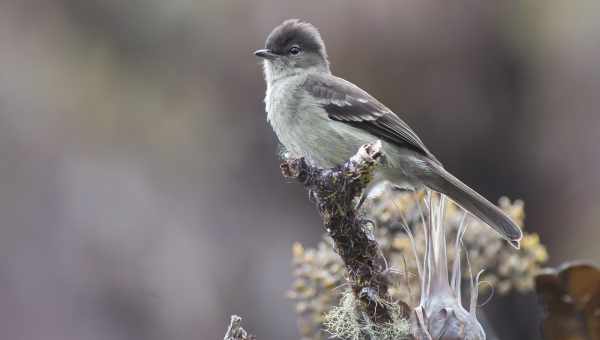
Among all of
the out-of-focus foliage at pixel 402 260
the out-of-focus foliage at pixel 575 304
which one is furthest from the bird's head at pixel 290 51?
the out-of-focus foliage at pixel 575 304

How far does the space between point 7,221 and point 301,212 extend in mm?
2766

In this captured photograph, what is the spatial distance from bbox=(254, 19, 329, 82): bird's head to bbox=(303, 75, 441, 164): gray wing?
0.39 meters

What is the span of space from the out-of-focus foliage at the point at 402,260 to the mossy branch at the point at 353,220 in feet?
0.85

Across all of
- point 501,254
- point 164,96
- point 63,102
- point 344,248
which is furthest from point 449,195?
point 63,102

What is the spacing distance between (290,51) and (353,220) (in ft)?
8.07

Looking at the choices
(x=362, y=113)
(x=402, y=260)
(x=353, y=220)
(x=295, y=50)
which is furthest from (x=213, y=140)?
(x=353, y=220)

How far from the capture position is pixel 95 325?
6.96 m

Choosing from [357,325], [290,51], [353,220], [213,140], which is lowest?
[357,325]

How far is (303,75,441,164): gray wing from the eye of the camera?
450cm

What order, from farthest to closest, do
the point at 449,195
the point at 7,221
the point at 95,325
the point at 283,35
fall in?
the point at 7,221, the point at 95,325, the point at 283,35, the point at 449,195

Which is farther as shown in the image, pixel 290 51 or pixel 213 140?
pixel 213 140

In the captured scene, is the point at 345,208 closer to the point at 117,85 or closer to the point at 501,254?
the point at 501,254

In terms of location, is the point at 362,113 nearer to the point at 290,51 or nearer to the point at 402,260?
the point at 290,51

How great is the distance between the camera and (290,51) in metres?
5.36
